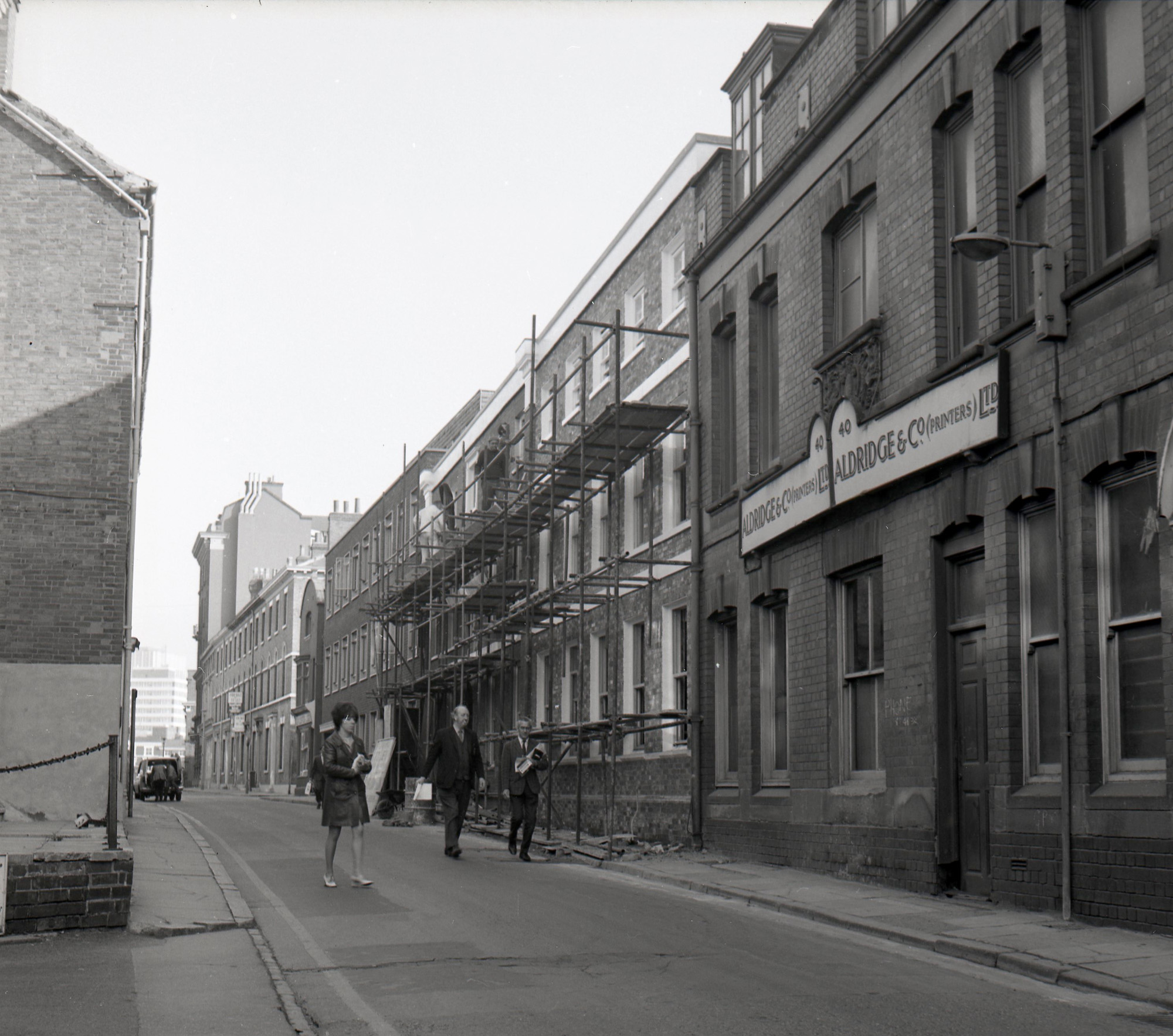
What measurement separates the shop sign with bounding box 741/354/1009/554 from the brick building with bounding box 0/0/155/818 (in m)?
9.43

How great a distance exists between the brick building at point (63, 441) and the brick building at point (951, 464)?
8.59m

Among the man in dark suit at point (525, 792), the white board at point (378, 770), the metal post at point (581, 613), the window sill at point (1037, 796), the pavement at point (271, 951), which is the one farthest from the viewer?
the white board at point (378, 770)

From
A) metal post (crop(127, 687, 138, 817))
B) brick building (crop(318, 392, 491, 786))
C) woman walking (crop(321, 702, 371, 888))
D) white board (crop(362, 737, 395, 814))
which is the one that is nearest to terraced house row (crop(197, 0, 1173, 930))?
woman walking (crop(321, 702, 371, 888))

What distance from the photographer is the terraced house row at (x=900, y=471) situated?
10516 mm

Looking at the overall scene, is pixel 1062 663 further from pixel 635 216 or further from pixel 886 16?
pixel 635 216

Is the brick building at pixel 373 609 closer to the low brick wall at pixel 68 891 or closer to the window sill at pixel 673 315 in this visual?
the window sill at pixel 673 315

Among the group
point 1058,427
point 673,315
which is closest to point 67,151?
point 673,315

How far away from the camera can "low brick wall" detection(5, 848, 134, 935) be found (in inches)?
386

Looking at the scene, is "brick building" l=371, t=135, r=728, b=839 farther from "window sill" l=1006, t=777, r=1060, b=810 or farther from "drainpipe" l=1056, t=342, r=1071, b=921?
"drainpipe" l=1056, t=342, r=1071, b=921

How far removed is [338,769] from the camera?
1345cm

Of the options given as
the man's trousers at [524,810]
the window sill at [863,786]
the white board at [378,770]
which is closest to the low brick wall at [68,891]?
the window sill at [863,786]

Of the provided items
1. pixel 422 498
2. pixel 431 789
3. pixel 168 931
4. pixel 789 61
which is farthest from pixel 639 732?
pixel 422 498

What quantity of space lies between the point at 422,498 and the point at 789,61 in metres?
25.8

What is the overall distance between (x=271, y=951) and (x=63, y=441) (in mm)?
13596
